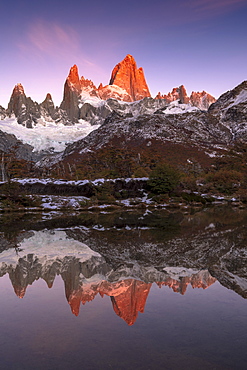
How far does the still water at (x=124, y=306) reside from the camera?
488 centimetres

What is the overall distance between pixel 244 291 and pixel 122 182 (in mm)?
43228

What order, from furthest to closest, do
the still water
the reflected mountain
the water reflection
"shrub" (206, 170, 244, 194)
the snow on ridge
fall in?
"shrub" (206, 170, 244, 194) → the snow on ridge → the reflected mountain → the water reflection → the still water

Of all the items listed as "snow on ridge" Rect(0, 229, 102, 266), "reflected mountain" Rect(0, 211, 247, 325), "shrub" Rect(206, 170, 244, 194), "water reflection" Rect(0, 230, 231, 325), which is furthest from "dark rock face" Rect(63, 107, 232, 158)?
"water reflection" Rect(0, 230, 231, 325)

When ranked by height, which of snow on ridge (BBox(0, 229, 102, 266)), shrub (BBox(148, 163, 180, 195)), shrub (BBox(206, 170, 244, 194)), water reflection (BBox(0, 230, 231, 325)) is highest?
water reflection (BBox(0, 230, 231, 325))

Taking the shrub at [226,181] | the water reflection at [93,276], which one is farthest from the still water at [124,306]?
the shrub at [226,181]

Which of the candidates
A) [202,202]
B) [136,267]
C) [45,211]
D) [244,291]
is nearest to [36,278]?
[136,267]

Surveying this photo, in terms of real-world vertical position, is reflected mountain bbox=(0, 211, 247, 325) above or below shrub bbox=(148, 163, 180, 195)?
above

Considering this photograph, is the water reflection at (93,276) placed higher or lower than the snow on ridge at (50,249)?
higher

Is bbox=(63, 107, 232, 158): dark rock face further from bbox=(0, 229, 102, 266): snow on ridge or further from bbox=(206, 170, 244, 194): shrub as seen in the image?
bbox=(0, 229, 102, 266): snow on ridge

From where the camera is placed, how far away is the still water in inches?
192

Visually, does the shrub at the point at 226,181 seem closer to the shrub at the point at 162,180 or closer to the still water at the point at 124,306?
the shrub at the point at 162,180

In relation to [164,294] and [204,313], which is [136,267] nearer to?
[164,294]

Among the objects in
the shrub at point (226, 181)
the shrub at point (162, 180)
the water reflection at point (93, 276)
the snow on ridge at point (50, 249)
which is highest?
the water reflection at point (93, 276)

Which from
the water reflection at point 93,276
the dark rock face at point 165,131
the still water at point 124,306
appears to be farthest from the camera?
the dark rock face at point 165,131
